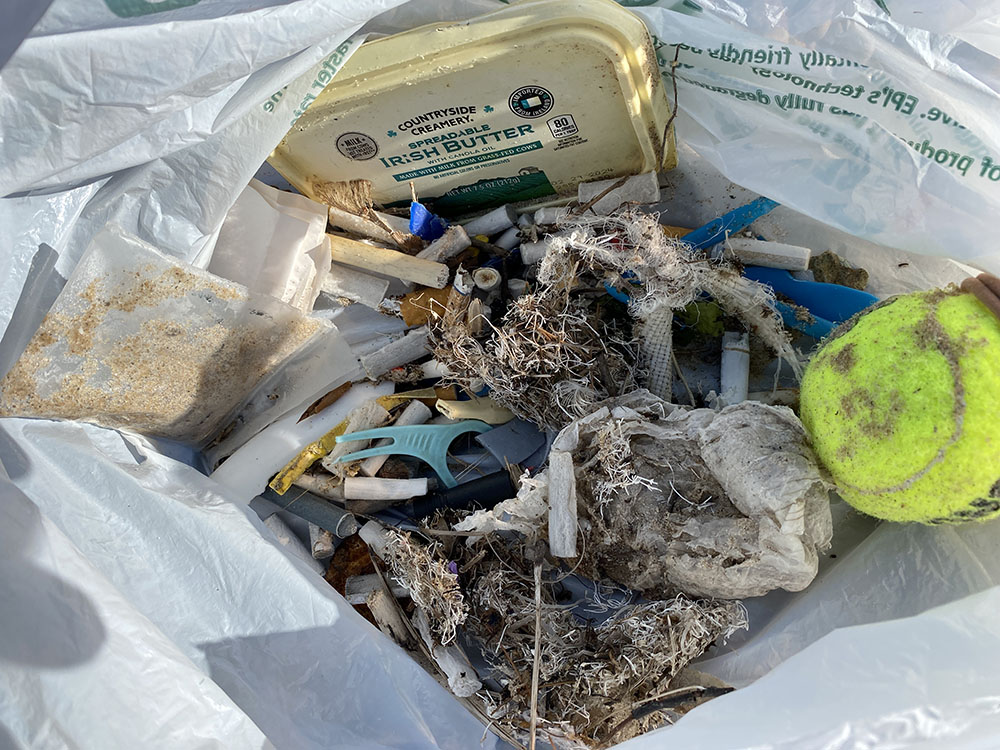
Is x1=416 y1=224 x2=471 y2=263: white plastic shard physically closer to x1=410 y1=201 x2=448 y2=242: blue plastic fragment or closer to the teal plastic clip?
x1=410 y1=201 x2=448 y2=242: blue plastic fragment

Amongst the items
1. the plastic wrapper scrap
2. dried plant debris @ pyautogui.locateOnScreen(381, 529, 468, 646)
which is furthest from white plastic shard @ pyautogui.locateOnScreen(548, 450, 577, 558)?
dried plant debris @ pyautogui.locateOnScreen(381, 529, 468, 646)

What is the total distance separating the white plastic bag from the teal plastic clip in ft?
0.60

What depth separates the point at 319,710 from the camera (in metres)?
0.82

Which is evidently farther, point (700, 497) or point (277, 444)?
point (277, 444)

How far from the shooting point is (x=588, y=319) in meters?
0.90

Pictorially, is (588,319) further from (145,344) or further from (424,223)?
(145,344)

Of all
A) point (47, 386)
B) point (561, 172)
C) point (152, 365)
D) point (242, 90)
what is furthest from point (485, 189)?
point (47, 386)

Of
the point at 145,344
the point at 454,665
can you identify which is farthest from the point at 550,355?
the point at 145,344

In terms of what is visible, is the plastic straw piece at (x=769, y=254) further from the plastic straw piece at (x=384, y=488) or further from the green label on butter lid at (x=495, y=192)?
the plastic straw piece at (x=384, y=488)

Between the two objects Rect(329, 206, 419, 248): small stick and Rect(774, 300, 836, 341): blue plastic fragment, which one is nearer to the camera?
Rect(774, 300, 836, 341): blue plastic fragment

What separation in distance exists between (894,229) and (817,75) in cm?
20

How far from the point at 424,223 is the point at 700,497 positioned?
585 mm

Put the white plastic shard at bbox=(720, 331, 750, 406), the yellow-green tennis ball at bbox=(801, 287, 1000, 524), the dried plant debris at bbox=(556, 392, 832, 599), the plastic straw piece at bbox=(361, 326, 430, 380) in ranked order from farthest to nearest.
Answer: the plastic straw piece at bbox=(361, 326, 430, 380), the white plastic shard at bbox=(720, 331, 750, 406), the dried plant debris at bbox=(556, 392, 832, 599), the yellow-green tennis ball at bbox=(801, 287, 1000, 524)

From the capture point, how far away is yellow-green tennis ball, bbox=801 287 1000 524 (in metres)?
0.54
